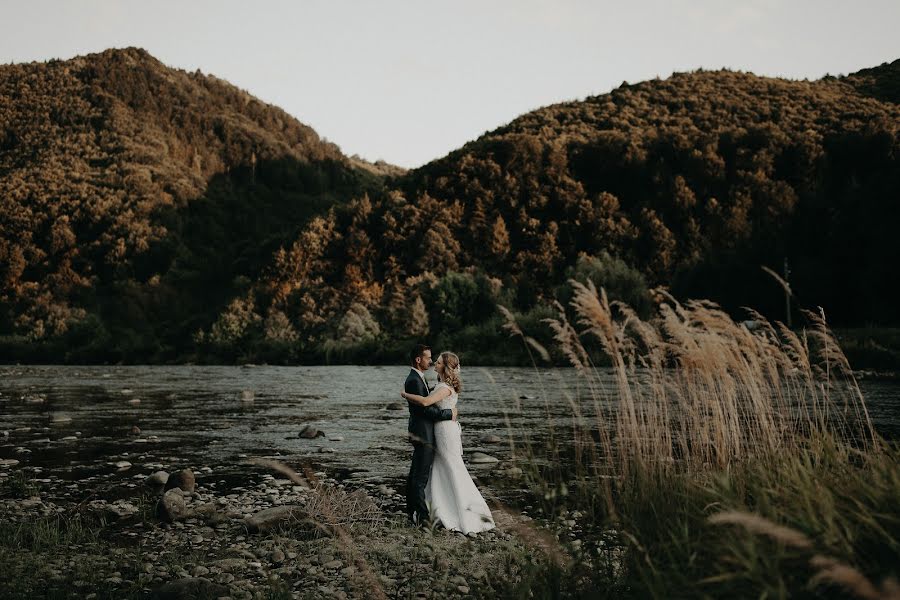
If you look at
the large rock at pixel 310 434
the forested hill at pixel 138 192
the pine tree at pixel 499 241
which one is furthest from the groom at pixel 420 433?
the forested hill at pixel 138 192

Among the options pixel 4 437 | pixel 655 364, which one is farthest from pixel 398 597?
pixel 4 437

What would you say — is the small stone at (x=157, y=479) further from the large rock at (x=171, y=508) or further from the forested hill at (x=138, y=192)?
the forested hill at (x=138, y=192)

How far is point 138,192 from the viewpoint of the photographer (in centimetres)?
10619

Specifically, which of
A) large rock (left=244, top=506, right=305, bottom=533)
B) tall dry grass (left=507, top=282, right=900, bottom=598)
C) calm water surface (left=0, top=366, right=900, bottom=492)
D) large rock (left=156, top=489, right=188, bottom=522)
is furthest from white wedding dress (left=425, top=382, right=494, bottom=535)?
large rock (left=156, top=489, right=188, bottom=522)

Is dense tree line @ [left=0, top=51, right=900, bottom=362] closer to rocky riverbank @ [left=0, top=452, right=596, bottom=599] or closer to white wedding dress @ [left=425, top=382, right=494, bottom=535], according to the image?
white wedding dress @ [left=425, top=382, right=494, bottom=535]

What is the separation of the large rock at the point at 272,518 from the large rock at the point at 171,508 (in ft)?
3.16

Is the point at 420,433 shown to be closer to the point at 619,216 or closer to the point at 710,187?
the point at 619,216

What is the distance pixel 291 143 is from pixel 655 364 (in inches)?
6501

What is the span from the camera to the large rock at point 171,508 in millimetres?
8109

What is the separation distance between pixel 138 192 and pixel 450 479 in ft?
358

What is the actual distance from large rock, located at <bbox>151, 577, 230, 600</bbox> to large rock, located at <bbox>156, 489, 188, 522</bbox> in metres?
2.59

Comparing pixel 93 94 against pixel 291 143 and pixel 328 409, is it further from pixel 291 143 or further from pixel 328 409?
pixel 328 409

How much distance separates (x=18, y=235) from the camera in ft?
299

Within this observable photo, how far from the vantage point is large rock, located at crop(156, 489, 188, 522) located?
8.11 meters
